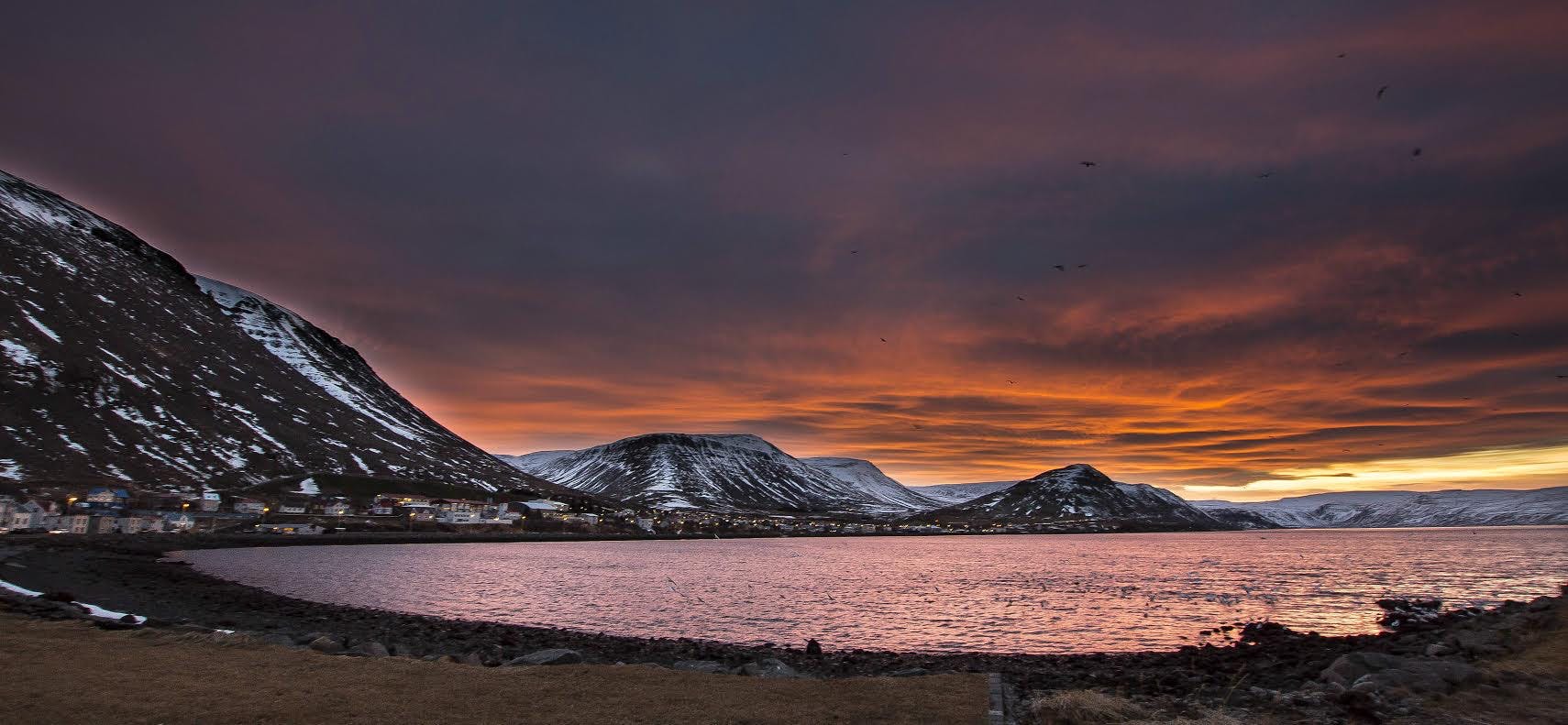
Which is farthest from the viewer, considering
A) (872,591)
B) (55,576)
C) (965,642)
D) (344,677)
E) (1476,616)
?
(872,591)

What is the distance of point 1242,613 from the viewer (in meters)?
58.8

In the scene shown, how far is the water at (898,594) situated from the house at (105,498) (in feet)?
139

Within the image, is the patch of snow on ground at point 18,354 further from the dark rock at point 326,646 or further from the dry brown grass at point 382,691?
the dark rock at point 326,646

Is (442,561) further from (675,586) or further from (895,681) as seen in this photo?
(895,681)

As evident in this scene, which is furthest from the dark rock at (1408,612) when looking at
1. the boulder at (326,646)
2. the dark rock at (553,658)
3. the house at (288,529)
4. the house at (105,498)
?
the house at (288,529)

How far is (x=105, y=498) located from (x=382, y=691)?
178822 millimetres

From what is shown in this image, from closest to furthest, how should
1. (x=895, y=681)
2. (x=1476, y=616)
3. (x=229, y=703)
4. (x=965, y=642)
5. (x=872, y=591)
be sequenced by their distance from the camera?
(x=229, y=703) < (x=895, y=681) < (x=965, y=642) < (x=1476, y=616) < (x=872, y=591)

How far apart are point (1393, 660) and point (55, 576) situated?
270 ft

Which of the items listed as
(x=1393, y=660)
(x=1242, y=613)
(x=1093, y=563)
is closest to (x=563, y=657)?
(x=1393, y=660)

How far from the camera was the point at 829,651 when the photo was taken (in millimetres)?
39062

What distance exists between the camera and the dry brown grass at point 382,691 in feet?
52.5

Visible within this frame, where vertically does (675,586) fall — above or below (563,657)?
below

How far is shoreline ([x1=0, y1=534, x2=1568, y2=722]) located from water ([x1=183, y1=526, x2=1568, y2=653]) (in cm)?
522

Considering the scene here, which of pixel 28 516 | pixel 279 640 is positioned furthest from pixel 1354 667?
pixel 28 516
